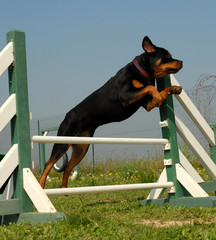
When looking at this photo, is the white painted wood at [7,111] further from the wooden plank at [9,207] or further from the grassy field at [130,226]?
the grassy field at [130,226]

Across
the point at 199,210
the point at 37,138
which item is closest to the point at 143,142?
the point at 199,210

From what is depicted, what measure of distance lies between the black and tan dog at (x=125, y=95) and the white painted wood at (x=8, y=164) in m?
0.93

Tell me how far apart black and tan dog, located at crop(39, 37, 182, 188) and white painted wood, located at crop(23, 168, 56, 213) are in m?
0.91

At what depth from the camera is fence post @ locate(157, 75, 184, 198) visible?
3563mm

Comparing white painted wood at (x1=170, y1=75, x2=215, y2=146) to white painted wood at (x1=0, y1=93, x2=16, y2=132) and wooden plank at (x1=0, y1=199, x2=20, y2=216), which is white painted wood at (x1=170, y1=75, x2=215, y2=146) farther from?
wooden plank at (x1=0, y1=199, x2=20, y2=216)

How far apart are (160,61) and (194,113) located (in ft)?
2.31

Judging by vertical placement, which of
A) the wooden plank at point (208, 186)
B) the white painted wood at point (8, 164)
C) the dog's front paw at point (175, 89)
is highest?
the dog's front paw at point (175, 89)

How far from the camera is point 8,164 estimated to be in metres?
2.76

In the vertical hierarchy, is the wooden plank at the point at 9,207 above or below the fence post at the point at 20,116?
below

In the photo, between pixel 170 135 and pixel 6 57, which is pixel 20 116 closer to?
pixel 6 57

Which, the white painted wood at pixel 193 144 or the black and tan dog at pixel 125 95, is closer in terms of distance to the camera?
the black and tan dog at pixel 125 95

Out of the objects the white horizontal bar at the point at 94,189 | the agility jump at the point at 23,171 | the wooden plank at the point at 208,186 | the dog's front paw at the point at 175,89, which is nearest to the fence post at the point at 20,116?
the agility jump at the point at 23,171

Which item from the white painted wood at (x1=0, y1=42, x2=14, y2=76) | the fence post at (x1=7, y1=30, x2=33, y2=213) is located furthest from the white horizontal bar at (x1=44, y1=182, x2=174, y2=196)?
the white painted wood at (x1=0, y1=42, x2=14, y2=76)

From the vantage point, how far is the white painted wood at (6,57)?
2867 mm
